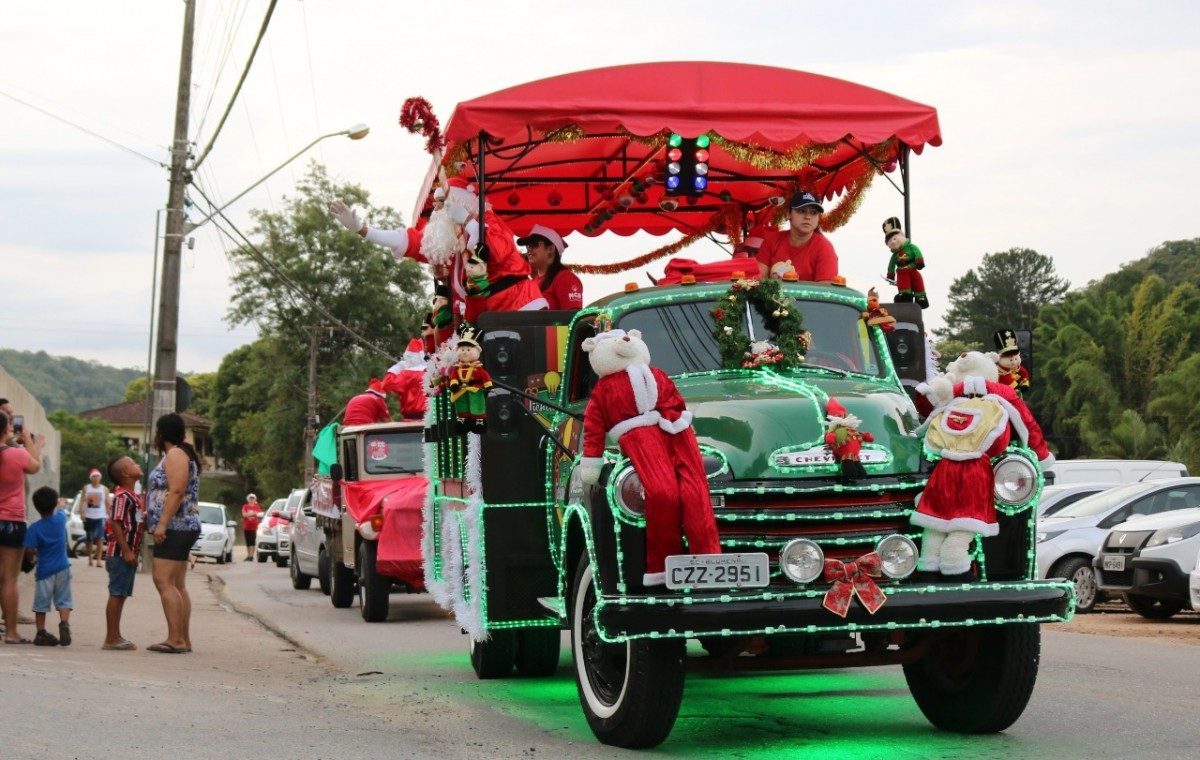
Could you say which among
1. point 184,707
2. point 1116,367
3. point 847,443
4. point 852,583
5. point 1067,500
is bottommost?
point 184,707

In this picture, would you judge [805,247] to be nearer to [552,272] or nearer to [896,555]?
[552,272]

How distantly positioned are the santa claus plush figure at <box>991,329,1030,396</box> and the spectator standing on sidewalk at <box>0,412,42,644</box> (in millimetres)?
7679

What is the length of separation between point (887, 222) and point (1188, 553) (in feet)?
25.8

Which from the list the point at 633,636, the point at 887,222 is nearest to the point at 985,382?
the point at 633,636

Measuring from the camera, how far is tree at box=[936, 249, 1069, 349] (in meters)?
103

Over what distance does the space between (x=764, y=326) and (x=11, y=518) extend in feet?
22.8

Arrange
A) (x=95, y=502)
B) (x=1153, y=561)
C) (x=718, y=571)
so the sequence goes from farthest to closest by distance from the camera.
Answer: (x=95, y=502) → (x=1153, y=561) → (x=718, y=571)

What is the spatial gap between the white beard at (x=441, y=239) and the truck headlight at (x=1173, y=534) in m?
9.93

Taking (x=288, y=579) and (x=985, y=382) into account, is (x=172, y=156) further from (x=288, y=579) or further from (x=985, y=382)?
(x=985, y=382)

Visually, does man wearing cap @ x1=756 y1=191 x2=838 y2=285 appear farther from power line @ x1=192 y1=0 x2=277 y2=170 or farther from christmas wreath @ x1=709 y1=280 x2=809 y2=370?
power line @ x1=192 y1=0 x2=277 y2=170

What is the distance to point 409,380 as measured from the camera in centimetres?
1644

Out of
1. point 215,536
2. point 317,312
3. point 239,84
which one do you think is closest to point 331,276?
point 317,312

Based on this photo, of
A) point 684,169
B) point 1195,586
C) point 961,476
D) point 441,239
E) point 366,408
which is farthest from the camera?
point 366,408

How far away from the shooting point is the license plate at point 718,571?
24.0 ft
